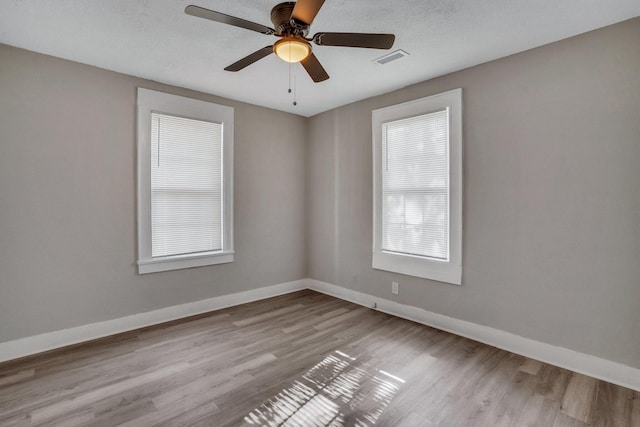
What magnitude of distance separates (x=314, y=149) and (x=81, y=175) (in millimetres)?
2863

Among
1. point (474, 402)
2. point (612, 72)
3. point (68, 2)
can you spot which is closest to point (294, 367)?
point (474, 402)

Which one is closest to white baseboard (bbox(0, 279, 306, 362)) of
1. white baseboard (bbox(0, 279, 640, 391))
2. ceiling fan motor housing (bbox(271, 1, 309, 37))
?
white baseboard (bbox(0, 279, 640, 391))

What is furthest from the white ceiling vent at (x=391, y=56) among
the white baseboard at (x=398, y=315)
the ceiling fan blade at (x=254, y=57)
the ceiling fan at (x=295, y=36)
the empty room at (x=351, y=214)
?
the white baseboard at (x=398, y=315)

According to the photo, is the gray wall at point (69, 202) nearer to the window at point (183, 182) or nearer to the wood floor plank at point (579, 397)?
the window at point (183, 182)

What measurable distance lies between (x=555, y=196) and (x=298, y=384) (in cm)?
252

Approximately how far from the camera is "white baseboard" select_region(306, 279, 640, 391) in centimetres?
232

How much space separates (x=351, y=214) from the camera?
4258 mm

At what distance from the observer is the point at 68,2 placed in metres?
2.09

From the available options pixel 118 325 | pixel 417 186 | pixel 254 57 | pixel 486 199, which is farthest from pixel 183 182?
pixel 486 199

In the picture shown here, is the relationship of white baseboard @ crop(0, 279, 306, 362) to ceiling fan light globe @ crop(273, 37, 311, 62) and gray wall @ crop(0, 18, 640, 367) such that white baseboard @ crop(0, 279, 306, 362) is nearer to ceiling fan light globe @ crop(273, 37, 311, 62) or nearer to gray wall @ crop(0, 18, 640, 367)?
gray wall @ crop(0, 18, 640, 367)

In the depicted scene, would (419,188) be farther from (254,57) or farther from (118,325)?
(118,325)

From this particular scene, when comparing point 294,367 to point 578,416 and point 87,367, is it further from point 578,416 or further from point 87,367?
point 578,416

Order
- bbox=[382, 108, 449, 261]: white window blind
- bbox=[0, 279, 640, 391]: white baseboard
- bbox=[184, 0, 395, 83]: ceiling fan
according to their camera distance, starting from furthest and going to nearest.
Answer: bbox=[382, 108, 449, 261]: white window blind
bbox=[0, 279, 640, 391]: white baseboard
bbox=[184, 0, 395, 83]: ceiling fan

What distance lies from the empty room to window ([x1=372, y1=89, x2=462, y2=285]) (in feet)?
0.08
